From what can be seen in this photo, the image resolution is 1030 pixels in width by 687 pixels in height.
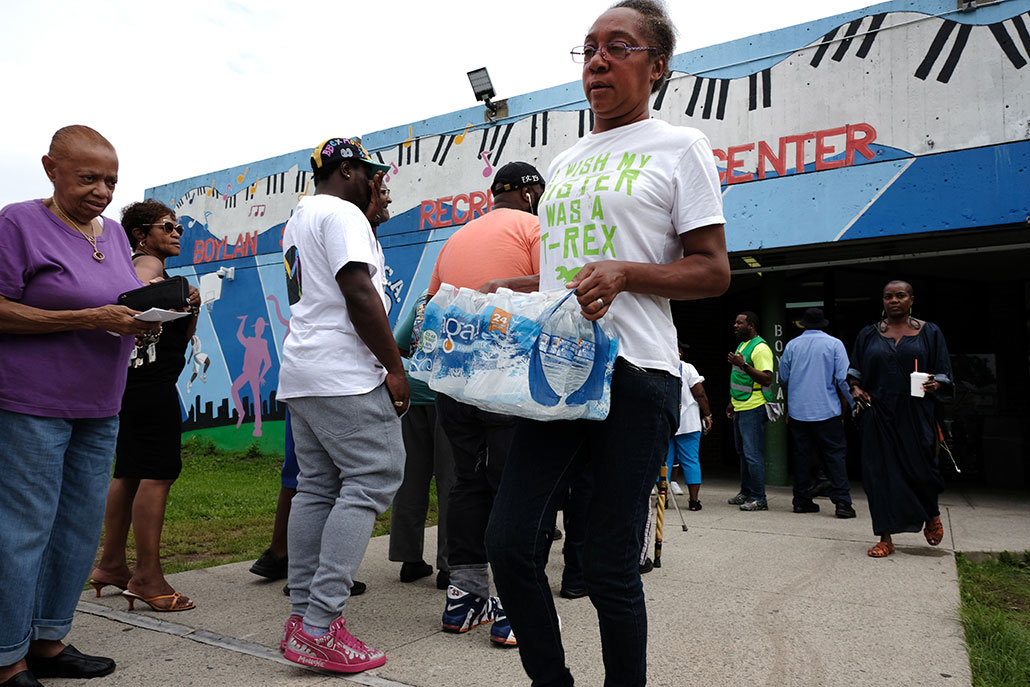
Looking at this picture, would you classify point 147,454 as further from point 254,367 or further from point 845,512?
point 254,367

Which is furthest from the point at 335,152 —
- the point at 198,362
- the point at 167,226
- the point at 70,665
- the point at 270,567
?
the point at 198,362

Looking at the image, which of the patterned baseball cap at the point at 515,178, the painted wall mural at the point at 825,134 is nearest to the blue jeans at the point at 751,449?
the painted wall mural at the point at 825,134

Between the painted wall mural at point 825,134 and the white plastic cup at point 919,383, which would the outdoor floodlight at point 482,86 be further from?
the white plastic cup at point 919,383

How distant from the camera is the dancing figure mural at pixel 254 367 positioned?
532 inches

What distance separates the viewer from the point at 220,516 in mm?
6891

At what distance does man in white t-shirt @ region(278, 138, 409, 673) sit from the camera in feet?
9.31

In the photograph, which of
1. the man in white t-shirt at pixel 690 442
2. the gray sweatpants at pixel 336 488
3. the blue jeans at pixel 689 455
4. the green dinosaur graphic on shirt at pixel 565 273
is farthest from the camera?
the blue jeans at pixel 689 455

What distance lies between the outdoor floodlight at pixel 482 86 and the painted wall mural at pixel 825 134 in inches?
12.9

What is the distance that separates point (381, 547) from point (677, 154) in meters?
4.04

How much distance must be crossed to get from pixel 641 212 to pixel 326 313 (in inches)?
58.6

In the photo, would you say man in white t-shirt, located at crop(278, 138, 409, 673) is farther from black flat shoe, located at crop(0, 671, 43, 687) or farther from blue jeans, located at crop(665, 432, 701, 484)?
blue jeans, located at crop(665, 432, 701, 484)

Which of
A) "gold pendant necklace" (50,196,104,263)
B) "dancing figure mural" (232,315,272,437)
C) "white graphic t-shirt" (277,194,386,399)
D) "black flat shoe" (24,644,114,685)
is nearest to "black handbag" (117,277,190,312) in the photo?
"gold pendant necklace" (50,196,104,263)

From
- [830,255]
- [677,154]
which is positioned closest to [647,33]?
[677,154]

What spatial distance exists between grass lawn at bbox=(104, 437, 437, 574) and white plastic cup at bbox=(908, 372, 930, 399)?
3825 millimetres
